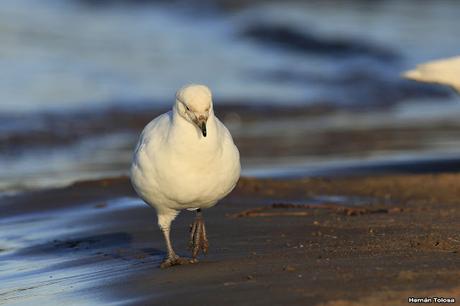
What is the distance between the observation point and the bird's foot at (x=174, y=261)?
19.7 feet

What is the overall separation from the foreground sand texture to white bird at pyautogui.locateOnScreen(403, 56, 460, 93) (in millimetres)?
1651

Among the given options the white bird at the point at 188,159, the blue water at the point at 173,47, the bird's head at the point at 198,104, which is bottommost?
the white bird at the point at 188,159

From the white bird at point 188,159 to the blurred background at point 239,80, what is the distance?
437 centimetres

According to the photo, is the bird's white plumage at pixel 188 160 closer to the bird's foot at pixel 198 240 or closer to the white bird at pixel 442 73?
the bird's foot at pixel 198 240

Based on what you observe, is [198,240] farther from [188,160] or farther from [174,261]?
[188,160]

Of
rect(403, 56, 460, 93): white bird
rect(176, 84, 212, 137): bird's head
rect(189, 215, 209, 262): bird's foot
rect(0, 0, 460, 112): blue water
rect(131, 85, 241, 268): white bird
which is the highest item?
rect(0, 0, 460, 112): blue water

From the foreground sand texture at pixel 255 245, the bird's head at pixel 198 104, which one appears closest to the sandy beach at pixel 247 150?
the foreground sand texture at pixel 255 245

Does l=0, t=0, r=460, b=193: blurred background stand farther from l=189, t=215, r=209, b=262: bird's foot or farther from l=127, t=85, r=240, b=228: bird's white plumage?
l=127, t=85, r=240, b=228: bird's white plumage

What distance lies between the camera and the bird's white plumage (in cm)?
570

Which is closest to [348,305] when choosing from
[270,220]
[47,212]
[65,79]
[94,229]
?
[270,220]

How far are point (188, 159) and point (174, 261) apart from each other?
0.70 metres

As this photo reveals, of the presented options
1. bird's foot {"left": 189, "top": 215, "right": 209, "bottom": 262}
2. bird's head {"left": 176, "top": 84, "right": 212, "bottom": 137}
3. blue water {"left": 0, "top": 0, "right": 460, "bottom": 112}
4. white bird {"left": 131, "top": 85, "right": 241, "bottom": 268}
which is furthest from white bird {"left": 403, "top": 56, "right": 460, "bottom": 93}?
blue water {"left": 0, "top": 0, "right": 460, "bottom": 112}

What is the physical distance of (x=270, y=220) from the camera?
7.38 metres

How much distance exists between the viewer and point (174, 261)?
238 inches
